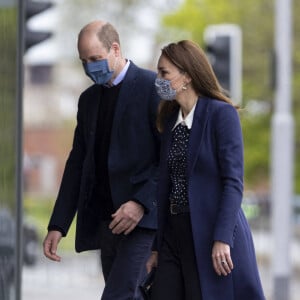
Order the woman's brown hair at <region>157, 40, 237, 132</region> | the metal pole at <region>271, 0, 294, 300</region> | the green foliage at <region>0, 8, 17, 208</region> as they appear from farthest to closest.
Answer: the metal pole at <region>271, 0, 294, 300</region> → the green foliage at <region>0, 8, 17, 208</region> → the woman's brown hair at <region>157, 40, 237, 132</region>

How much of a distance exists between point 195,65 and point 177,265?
857mm

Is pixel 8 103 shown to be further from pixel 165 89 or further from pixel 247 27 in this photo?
pixel 247 27

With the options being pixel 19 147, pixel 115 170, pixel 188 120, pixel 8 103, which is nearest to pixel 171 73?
pixel 188 120

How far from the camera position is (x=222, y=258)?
574 cm

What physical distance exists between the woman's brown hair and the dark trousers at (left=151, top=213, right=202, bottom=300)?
54 cm

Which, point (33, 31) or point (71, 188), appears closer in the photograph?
point (71, 188)

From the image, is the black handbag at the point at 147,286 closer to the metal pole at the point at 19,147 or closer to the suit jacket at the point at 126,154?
the suit jacket at the point at 126,154

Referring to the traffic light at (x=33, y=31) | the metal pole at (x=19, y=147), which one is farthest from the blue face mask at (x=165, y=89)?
the traffic light at (x=33, y=31)

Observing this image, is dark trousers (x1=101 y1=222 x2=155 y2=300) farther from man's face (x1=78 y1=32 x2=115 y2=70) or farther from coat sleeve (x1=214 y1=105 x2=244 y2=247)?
man's face (x1=78 y1=32 x2=115 y2=70)

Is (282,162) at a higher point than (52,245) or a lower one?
lower

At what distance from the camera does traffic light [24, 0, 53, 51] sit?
32.4 feet

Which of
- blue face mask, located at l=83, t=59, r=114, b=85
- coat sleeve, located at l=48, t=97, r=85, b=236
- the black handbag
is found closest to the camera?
the black handbag

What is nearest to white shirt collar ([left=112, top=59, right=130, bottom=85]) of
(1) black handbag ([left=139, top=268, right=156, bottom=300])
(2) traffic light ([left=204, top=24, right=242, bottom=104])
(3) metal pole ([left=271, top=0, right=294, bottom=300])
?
(1) black handbag ([left=139, top=268, right=156, bottom=300])

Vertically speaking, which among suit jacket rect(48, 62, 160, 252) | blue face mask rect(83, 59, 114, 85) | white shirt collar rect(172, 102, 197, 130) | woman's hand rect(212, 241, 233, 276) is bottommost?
woman's hand rect(212, 241, 233, 276)
